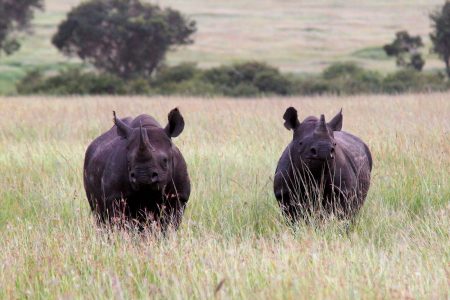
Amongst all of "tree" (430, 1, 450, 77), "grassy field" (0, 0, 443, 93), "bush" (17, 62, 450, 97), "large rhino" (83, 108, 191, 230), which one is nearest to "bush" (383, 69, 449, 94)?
"bush" (17, 62, 450, 97)

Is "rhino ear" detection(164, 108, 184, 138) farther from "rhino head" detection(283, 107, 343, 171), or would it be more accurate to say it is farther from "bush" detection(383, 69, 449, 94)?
"bush" detection(383, 69, 449, 94)

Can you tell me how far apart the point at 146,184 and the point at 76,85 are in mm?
25742

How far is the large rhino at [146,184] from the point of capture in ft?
21.5

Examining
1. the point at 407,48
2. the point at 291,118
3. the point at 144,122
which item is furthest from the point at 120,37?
the point at 144,122

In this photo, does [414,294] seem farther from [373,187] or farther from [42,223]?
[373,187]

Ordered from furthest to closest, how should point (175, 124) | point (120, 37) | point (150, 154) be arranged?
point (120, 37), point (175, 124), point (150, 154)

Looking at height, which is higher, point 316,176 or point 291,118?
point 291,118

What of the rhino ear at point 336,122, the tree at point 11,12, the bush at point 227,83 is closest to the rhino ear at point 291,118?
the rhino ear at point 336,122

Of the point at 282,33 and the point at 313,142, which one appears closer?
the point at 313,142

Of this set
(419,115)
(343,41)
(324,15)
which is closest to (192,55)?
(343,41)

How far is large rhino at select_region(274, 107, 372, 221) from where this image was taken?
732 cm

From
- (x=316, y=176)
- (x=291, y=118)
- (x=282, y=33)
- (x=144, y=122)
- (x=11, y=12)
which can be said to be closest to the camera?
(x=144, y=122)

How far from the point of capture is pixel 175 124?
22.7 ft

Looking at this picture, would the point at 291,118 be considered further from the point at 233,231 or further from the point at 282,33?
the point at 282,33
